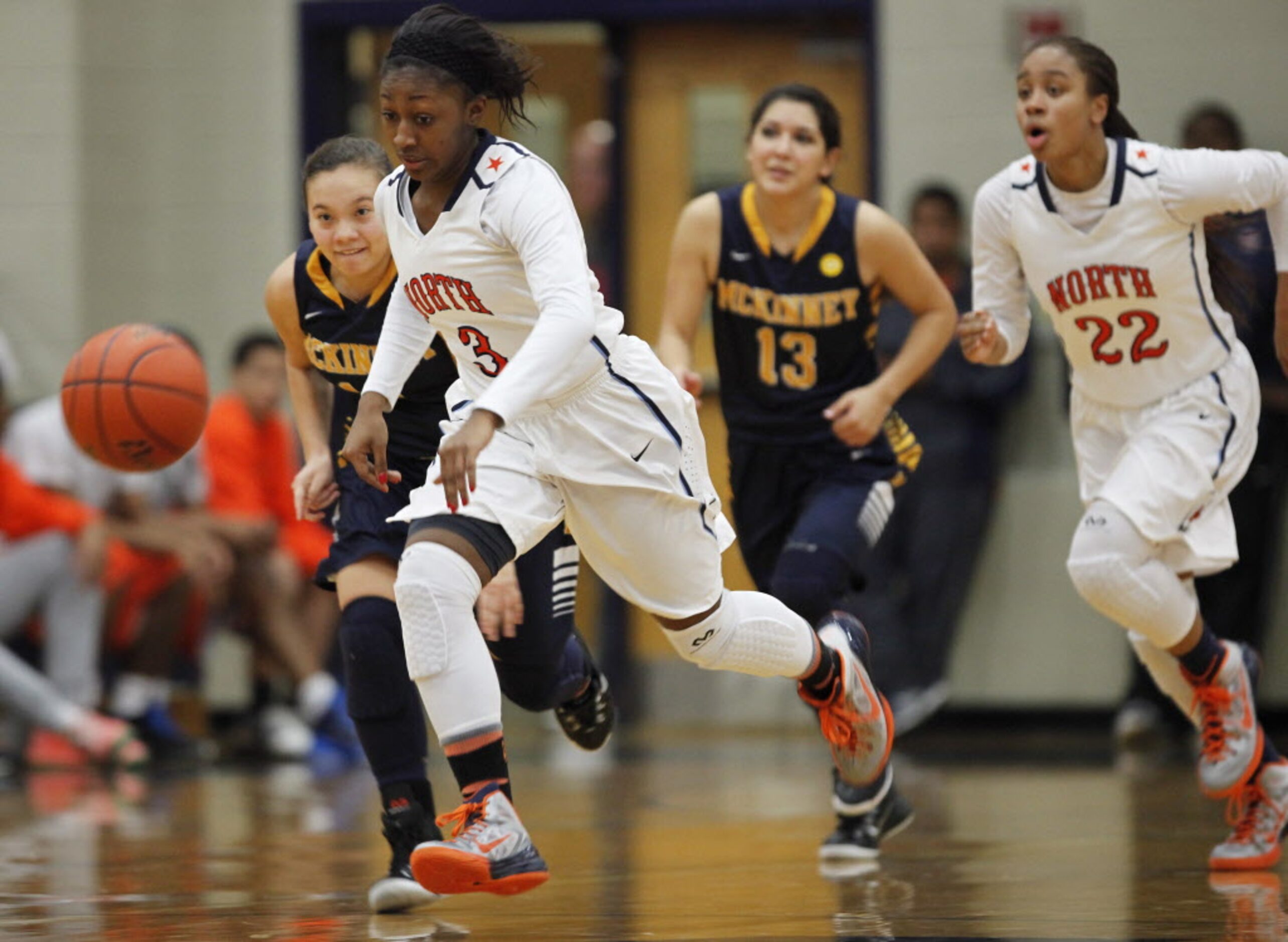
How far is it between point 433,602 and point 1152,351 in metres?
1.99

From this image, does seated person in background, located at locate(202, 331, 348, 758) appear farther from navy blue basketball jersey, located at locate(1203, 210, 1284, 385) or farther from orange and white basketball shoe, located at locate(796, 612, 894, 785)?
navy blue basketball jersey, located at locate(1203, 210, 1284, 385)

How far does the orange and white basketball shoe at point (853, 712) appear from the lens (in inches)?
190

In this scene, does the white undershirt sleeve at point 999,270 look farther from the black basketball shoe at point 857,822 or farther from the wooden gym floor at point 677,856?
the wooden gym floor at point 677,856

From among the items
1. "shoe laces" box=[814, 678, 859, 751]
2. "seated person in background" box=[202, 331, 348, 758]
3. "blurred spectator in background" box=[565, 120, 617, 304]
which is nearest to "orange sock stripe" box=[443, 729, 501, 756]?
"shoe laces" box=[814, 678, 859, 751]

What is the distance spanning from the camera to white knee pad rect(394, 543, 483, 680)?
12.4 ft

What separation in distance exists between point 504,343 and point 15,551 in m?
4.58

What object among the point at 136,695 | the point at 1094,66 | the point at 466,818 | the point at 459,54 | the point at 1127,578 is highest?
the point at 1094,66

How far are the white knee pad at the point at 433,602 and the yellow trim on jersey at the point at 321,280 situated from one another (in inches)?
40.7

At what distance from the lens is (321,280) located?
466 centimetres

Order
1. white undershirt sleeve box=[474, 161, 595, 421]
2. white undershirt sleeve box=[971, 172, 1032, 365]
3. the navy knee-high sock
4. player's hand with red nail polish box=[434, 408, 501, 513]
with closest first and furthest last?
player's hand with red nail polish box=[434, 408, 501, 513] < white undershirt sleeve box=[474, 161, 595, 421] < the navy knee-high sock < white undershirt sleeve box=[971, 172, 1032, 365]

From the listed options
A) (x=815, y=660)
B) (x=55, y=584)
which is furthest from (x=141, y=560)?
(x=815, y=660)

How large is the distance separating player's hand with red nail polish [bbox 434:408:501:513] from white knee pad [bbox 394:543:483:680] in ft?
0.67

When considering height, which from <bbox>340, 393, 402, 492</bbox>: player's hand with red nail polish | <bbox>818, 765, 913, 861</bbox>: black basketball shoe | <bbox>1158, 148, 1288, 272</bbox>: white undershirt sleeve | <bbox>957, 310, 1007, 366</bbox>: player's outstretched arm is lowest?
<bbox>818, 765, 913, 861</bbox>: black basketball shoe

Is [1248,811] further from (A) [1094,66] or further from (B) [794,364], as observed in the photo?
(A) [1094,66]
